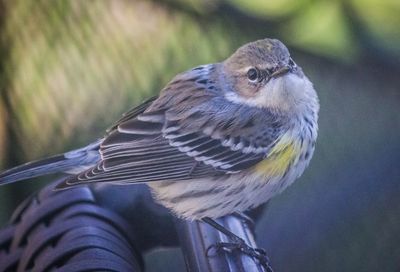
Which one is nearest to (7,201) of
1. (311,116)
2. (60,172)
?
(60,172)

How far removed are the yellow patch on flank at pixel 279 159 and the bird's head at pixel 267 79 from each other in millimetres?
48

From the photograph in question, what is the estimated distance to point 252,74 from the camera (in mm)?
944

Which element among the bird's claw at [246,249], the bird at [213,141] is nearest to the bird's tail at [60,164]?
the bird at [213,141]

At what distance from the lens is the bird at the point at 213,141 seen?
91cm

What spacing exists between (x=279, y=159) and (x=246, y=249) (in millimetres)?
118

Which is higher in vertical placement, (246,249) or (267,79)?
(267,79)

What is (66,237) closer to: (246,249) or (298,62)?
(246,249)

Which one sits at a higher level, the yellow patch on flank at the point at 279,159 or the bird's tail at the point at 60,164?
the bird's tail at the point at 60,164

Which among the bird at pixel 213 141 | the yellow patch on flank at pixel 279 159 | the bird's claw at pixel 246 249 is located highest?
the bird at pixel 213 141

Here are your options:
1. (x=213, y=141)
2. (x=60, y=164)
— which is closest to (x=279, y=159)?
(x=213, y=141)

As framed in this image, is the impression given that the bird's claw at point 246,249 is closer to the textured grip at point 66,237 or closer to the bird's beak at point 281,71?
the textured grip at point 66,237

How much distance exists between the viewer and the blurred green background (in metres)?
0.85

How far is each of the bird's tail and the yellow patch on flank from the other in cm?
22

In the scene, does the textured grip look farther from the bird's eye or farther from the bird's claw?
Answer: the bird's eye
